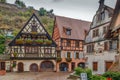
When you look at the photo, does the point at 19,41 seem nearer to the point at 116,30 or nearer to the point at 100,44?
the point at 100,44

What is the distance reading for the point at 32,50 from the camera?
131 ft

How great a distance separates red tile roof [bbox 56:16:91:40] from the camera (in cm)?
4309

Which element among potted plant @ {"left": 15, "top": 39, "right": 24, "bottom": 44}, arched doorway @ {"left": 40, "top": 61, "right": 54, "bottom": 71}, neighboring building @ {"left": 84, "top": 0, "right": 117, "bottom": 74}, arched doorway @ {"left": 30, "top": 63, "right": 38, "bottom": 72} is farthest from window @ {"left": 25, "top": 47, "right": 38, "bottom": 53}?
neighboring building @ {"left": 84, "top": 0, "right": 117, "bottom": 74}

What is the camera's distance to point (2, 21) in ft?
227

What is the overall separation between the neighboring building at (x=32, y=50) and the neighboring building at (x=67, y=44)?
6.26 feet

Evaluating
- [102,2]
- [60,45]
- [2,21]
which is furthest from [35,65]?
[2,21]

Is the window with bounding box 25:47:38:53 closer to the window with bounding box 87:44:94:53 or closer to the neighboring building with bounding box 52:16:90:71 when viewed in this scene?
the neighboring building with bounding box 52:16:90:71

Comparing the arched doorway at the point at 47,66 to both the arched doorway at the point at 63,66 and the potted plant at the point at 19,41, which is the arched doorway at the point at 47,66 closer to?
the arched doorway at the point at 63,66

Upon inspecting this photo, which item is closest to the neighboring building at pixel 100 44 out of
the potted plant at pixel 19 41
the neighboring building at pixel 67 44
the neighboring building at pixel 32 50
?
the neighboring building at pixel 32 50

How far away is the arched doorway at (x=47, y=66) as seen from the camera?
132 ft

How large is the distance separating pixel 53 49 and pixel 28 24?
6281 mm

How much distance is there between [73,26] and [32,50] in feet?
33.8

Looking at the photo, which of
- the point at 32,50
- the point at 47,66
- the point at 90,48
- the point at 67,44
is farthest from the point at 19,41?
the point at 90,48

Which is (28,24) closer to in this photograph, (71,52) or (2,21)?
(71,52)
